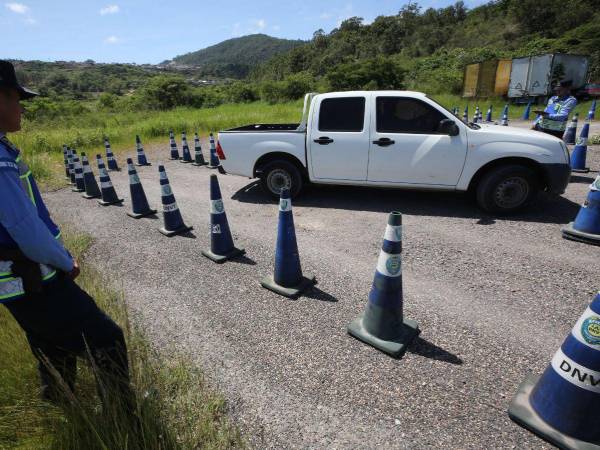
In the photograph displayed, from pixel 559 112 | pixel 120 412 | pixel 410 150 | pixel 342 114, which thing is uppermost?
pixel 342 114

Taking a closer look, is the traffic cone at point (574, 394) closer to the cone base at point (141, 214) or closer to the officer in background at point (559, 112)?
the cone base at point (141, 214)

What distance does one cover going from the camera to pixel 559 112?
724cm

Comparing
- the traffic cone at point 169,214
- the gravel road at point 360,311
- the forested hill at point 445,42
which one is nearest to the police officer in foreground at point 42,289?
the gravel road at point 360,311

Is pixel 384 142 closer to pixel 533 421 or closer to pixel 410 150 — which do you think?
pixel 410 150

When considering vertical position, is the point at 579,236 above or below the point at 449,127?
below

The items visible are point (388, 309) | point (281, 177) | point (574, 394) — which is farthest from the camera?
point (281, 177)

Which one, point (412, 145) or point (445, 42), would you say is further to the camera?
point (445, 42)

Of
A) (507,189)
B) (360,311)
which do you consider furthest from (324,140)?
(360,311)

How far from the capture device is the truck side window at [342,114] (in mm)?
5879

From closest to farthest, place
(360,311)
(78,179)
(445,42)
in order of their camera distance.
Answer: (360,311)
(78,179)
(445,42)

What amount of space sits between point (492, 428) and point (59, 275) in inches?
109

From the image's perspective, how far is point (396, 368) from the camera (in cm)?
271

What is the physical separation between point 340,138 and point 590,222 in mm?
3767

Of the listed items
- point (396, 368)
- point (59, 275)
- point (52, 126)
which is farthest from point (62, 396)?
point (52, 126)
